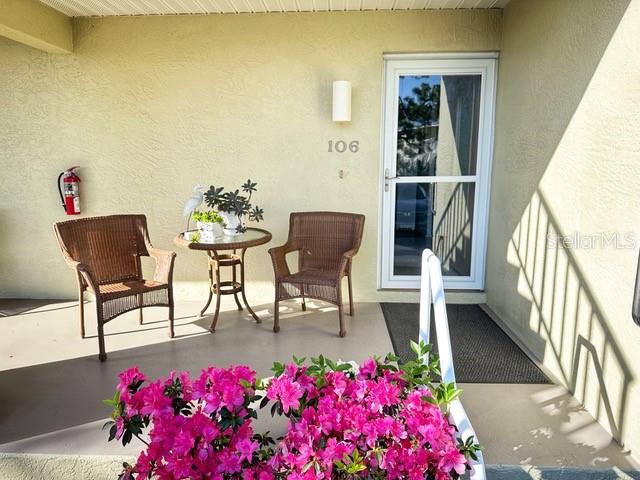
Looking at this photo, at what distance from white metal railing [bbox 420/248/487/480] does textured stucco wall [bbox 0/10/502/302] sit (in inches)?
93.8

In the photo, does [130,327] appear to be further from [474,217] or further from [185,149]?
[474,217]

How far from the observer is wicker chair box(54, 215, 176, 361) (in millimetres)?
3070

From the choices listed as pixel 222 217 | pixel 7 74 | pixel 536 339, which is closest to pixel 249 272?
pixel 222 217

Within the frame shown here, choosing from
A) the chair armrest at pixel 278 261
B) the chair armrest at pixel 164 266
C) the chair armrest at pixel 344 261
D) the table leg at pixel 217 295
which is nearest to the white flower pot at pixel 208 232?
the table leg at pixel 217 295

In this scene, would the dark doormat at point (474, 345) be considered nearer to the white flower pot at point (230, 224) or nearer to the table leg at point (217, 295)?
the table leg at point (217, 295)

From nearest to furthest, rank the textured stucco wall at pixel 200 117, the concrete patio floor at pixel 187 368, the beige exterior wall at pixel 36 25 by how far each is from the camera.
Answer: the concrete patio floor at pixel 187 368
the beige exterior wall at pixel 36 25
the textured stucco wall at pixel 200 117

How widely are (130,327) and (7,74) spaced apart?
2664 mm

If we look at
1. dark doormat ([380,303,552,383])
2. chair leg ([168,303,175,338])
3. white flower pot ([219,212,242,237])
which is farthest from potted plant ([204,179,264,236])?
dark doormat ([380,303,552,383])

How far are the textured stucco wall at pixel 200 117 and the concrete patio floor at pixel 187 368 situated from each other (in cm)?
60

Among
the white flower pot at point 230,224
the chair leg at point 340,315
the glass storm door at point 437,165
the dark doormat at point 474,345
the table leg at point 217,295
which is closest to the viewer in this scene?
the dark doormat at point 474,345

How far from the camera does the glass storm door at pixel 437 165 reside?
159 inches

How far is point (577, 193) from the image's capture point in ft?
8.38

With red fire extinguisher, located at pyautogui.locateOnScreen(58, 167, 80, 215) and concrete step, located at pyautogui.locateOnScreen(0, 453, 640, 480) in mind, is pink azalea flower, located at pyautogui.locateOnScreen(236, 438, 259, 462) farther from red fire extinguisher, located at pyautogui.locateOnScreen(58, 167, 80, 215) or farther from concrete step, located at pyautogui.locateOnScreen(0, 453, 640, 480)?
red fire extinguisher, located at pyautogui.locateOnScreen(58, 167, 80, 215)

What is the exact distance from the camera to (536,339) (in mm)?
3074
